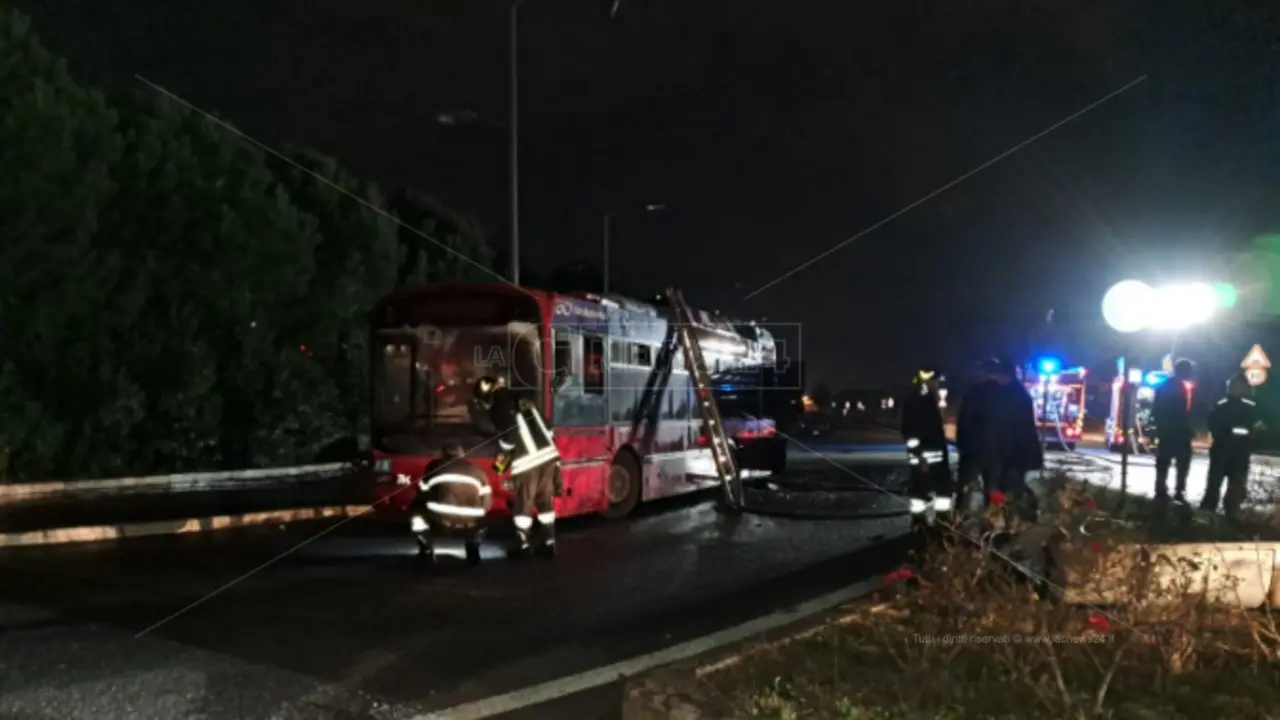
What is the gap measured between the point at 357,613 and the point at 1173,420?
31.4 feet

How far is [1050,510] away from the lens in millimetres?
8164

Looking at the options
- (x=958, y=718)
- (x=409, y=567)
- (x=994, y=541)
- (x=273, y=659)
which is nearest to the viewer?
(x=958, y=718)

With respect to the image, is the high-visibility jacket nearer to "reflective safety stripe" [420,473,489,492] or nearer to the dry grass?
"reflective safety stripe" [420,473,489,492]

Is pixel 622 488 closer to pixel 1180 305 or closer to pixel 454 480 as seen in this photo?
pixel 454 480

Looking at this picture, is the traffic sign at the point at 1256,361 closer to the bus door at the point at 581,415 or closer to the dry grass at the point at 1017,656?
the bus door at the point at 581,415

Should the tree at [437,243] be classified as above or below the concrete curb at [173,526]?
above

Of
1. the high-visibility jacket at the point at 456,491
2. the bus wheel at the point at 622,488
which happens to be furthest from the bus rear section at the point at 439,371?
the bus wheel at the point at 622,488

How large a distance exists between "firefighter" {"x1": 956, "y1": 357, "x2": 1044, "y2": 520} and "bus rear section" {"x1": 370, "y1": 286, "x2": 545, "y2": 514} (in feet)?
16.1

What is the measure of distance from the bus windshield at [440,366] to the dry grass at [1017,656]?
6068mm

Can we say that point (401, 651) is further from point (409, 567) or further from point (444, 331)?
point (444, 331)

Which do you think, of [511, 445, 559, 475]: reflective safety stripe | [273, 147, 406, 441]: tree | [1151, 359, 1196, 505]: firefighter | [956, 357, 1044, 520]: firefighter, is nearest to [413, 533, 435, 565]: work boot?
[511, 445, 559, 475]: reflective safety stripe

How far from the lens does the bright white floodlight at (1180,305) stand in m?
10.1

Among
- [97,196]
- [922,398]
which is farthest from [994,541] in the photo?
[97,196]

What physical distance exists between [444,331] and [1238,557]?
28.0ft
